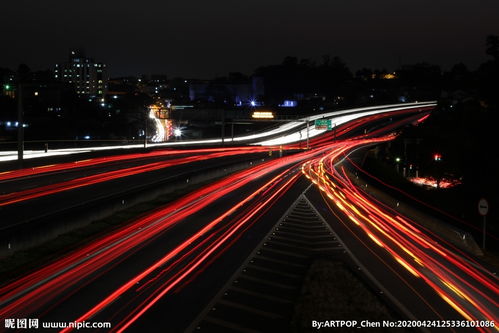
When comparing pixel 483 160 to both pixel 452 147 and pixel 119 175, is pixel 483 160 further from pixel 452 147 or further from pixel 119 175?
pixel 119 175

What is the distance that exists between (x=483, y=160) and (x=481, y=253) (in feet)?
68.2

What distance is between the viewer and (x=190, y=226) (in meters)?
23.7

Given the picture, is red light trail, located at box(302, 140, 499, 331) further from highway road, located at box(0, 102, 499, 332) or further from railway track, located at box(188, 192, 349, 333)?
railway track, located at box(188, 192, 349, 333)

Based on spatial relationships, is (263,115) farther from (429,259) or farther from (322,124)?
(429,259)

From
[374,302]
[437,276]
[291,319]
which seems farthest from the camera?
[437,276]

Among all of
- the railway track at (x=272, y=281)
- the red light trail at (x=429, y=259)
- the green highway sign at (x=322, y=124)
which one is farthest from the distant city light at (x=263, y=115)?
the railway track at (x=272, y=281)

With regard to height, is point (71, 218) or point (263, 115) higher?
point (263, 115)

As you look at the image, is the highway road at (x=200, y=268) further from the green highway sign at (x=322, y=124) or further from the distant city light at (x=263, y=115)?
the distant city light at (x=263, y=115)

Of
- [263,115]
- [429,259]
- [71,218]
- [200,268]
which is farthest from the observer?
[263,115]

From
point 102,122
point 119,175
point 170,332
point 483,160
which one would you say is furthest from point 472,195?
point 102,122

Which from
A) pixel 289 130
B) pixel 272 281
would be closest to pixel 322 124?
pixel 289 130

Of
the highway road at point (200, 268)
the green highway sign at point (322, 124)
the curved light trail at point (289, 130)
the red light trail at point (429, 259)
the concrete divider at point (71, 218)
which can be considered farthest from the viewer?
the green highway sign at point (322, 124)

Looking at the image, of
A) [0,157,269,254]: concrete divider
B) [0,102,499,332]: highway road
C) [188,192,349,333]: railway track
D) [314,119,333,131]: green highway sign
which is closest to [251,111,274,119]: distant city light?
[314,119,333,131]: green highway sign

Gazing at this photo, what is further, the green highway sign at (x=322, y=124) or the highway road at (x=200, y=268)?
the green highway sign at (x=322, y=124)
